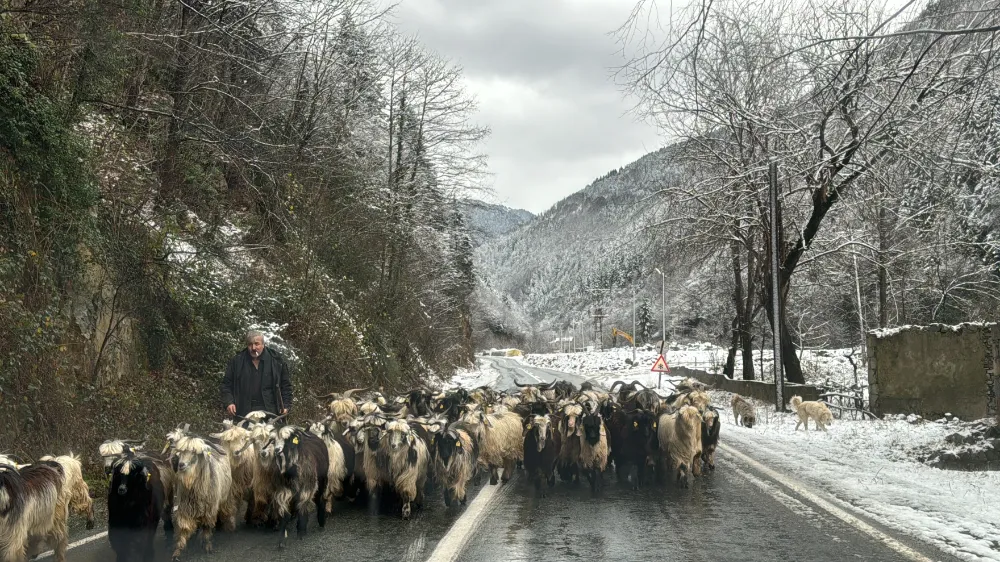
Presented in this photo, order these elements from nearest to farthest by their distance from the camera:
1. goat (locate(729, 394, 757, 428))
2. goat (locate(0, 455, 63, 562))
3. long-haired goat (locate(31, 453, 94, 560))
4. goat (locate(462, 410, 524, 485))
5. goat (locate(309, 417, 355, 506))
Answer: goat (locate(0, 455, 63, 562)) → long-haired goat (locate(31, 453, 94, 560)) → goat (locate(309, 417, 355, 506)) → goat (locate(462, 410, 524, 485)) → goat (locate(729, 394, 757, 428))

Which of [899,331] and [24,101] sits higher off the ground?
[24,101]

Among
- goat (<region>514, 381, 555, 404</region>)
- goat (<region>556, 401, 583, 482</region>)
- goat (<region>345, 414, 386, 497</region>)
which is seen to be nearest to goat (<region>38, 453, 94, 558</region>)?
goat (<region>345, 414, 386, 497</region>)

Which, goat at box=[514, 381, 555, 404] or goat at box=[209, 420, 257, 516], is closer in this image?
goat at box=[209, 420, 257, 516]

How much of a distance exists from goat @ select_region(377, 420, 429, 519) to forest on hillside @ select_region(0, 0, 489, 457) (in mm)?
3919

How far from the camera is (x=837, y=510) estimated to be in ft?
26.6

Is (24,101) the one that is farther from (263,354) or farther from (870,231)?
(870,231)

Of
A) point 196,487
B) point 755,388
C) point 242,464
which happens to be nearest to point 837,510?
point 242,464

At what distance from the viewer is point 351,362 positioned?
1945 cm

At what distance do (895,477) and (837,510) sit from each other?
2.53m

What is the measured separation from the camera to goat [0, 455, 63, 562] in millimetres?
5734

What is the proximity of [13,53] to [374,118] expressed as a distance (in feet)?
68.5

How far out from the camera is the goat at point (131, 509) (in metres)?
6.43

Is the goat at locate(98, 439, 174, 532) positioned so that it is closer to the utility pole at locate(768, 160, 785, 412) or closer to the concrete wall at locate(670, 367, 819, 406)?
the utility pole at locate(768, 160, 785, 412)

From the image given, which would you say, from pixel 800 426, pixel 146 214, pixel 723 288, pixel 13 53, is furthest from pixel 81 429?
pixel 723 288
